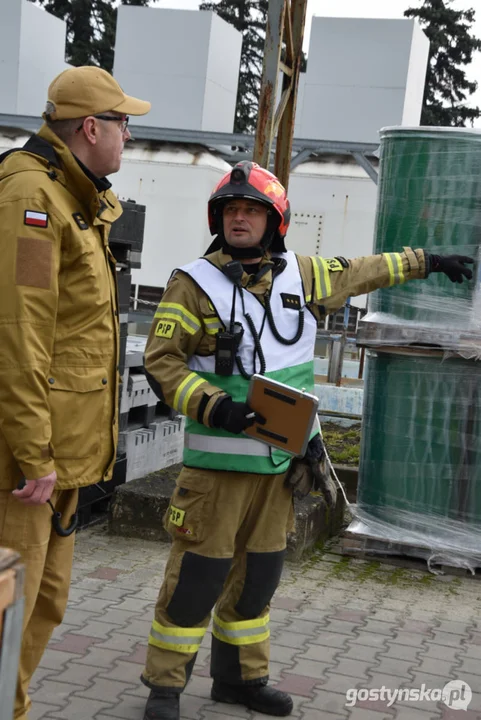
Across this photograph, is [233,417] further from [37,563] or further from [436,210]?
[436,210]

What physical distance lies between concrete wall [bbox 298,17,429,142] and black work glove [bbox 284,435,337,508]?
14.5 m

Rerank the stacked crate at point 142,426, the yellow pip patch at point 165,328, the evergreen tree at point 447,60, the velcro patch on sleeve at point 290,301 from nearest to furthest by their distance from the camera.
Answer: the yellow pip patch at point 165,328 < the velcro patch on sleeve at point 290,301 < the stacked crate at point 142,426 < the evergreen tree at point 447,60

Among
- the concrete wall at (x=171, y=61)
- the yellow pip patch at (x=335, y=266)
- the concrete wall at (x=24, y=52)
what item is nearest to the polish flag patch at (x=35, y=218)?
the yellow pip patch at (x=335, y=266)

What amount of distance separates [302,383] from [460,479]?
2.20 metres

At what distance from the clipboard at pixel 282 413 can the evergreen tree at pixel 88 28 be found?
33.4m

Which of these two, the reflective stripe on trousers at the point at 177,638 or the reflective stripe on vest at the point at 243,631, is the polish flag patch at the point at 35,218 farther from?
the reflective stripe on vest at the point at 243,631

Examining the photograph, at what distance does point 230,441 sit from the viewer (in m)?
3.46

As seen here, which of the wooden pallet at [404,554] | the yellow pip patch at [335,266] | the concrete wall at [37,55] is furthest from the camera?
the concrete wall at [37,55]

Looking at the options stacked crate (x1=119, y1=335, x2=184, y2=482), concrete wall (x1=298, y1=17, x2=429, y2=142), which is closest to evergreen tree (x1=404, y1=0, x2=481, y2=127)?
concrete wall (x1=298, y1=17, x2=429, y2=142)

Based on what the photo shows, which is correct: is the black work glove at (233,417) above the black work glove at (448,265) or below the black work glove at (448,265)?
below

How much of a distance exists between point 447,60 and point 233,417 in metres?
33.0

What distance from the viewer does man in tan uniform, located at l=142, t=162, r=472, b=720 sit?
346 centimetres

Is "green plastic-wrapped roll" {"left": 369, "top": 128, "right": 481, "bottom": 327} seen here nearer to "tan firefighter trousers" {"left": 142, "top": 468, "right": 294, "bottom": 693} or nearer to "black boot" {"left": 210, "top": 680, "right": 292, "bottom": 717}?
"tan firefighter trousers" {"left": 142, "top": 468, "right": 294, "bottom": 693}

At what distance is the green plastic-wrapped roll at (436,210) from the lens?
213 inches
